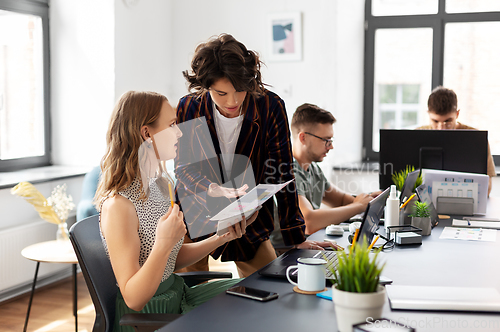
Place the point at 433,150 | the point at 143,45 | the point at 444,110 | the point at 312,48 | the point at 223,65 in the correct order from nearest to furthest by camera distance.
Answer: the point at 223,65 < the point at 433,150 < the point at 444,110 < the point at 143,45 < the point at 312,48

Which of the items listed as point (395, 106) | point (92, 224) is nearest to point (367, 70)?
point (395, 106)

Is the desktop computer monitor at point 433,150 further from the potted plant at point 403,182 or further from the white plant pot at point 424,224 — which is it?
the white plant pot at point 424,224

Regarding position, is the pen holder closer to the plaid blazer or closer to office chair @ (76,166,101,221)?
the plaid blazer

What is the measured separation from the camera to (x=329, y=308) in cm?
120

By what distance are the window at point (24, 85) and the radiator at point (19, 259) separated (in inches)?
21.3

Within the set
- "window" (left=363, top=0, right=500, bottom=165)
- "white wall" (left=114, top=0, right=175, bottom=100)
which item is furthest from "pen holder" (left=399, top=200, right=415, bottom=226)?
"window" (left=363, top=0, right=500, bottom=165)

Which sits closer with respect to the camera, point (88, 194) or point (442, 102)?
point (442, 102)

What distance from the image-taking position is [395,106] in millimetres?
4684

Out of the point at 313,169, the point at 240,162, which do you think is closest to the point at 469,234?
the point at 313,169

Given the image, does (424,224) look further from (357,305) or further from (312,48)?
(312,48)

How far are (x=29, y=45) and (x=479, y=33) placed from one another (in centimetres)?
378

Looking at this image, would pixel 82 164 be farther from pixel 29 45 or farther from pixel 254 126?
pixel 254 126

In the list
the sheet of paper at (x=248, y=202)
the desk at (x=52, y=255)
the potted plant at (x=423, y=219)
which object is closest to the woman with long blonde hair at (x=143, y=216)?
the sheet of paper at (x=248, y=202)

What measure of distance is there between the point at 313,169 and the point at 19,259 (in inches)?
75.9
